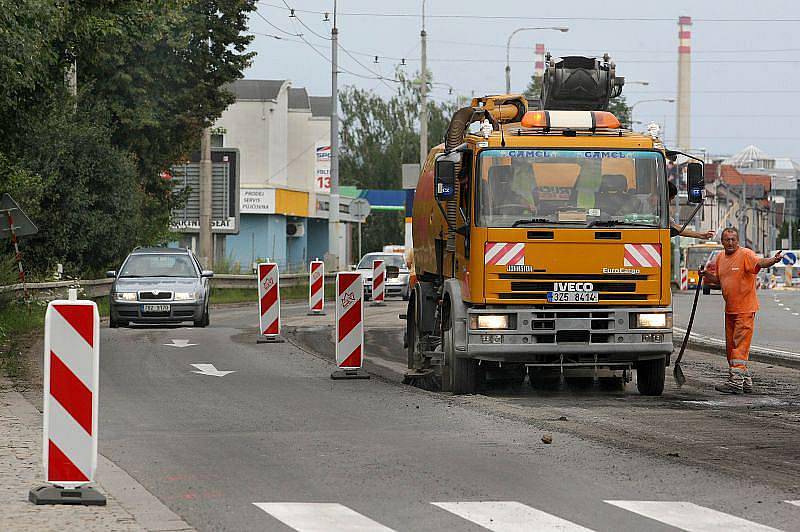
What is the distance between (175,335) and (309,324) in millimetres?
5419

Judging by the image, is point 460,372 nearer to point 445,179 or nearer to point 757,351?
point 445,179

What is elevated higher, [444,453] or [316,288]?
[444,453]

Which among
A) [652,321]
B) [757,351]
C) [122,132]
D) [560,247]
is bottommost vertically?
[757,351]

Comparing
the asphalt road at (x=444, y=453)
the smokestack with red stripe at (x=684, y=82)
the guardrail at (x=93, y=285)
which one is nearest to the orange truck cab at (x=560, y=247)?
the asphalt road at (x=444, y=453)

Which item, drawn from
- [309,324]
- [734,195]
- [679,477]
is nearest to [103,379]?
[679,477]

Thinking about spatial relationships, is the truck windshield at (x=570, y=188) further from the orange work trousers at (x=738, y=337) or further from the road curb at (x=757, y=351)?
the road curb at (x=757, y=351)

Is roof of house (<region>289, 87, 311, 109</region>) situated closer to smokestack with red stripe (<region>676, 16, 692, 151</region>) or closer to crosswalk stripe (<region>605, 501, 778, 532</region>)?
smokestack with red stripe (<region>676, 16, 692, 151</region>)

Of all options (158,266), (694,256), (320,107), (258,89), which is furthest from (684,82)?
(158,266)

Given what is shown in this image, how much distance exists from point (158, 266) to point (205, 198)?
1836cm

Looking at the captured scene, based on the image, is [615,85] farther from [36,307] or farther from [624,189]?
[36,307]

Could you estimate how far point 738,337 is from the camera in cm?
1688

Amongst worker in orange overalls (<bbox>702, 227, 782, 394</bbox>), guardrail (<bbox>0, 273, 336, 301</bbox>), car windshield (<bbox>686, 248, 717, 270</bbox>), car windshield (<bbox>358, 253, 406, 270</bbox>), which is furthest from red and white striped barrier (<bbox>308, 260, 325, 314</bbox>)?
car windshield (<bbox>686, 248, 717, 270</bbox>)

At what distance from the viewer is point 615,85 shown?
715 inches

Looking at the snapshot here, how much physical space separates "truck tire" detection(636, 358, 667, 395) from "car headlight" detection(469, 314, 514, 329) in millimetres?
1683
